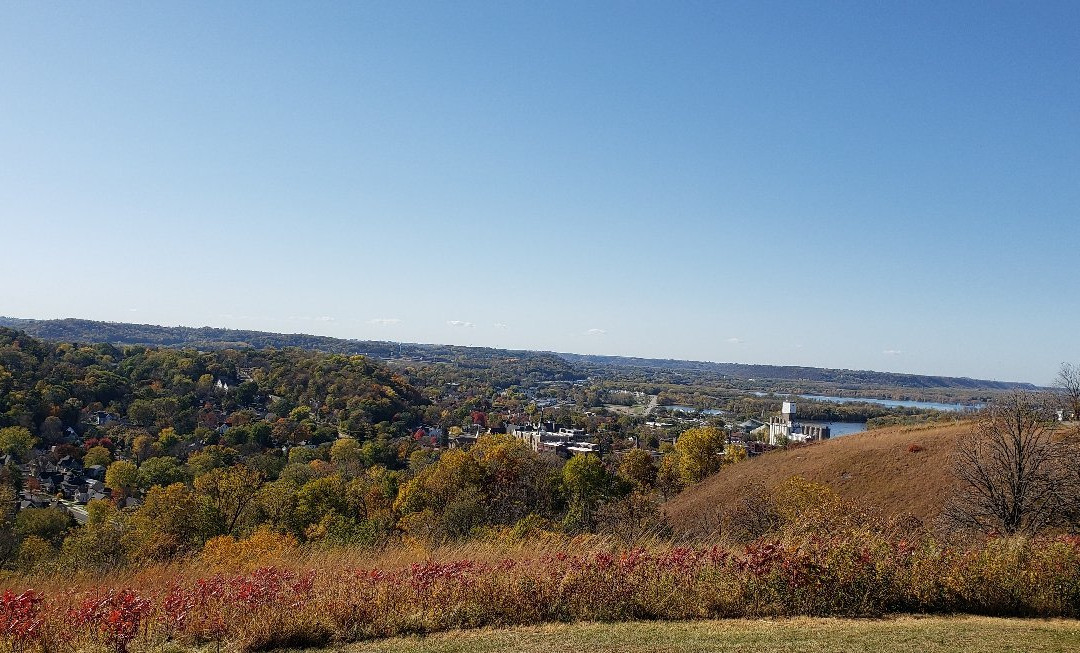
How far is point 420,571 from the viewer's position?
250 inches

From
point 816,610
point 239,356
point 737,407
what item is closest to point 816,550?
point 816,610

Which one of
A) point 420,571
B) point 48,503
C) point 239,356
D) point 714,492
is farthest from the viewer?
point 239,356

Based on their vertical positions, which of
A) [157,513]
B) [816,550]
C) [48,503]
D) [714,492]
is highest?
[816,550]

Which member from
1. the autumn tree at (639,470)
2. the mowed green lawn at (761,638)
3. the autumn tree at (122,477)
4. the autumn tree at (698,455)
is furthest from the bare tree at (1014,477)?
the autumn tree at (122,477)

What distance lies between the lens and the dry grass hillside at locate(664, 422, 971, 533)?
30.9 m

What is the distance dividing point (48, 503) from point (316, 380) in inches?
2340

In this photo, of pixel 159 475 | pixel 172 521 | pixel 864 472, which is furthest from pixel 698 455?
pixel 159 475

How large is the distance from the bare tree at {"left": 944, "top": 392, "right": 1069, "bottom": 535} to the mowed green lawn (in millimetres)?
12708

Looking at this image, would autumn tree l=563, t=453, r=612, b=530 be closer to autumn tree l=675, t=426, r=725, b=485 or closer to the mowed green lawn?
autumn tree l=675, t=426, r=725, b=485

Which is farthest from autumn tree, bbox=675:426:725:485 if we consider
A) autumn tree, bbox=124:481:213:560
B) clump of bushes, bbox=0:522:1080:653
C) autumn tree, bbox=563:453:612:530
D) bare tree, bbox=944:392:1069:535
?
clump of bushes, bbox=0:522:1080:653

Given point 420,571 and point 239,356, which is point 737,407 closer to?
point 239,356

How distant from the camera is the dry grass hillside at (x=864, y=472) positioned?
102 feet

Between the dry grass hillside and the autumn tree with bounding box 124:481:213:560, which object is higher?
the dry grass hillside

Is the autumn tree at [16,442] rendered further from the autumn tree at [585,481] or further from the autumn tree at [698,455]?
the autumn tree at [698,455]
